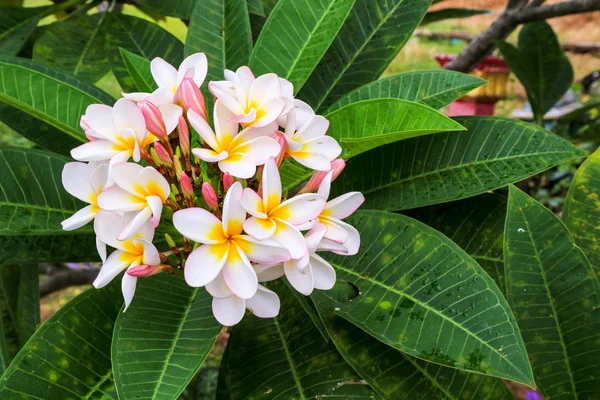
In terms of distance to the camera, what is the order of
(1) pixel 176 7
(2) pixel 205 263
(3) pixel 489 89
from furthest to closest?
1. (3) pixel 489 89
2. (1) pixel 176 7
3. (2) pixel 205 263

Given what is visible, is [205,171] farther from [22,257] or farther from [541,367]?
[541,367]

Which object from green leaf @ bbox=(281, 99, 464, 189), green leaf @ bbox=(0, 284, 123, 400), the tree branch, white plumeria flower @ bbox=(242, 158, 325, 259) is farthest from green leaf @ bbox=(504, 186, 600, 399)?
the tree branch

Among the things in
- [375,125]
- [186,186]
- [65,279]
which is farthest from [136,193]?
[65,279]

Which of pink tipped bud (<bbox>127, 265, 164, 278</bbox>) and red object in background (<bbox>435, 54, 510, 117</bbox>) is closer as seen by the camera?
pink tipped bud (<bbox>127, 265, 164, 278</bbox>)

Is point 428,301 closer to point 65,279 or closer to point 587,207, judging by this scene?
point 587,207

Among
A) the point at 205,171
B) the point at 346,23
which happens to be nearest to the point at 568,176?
the point at 346,23

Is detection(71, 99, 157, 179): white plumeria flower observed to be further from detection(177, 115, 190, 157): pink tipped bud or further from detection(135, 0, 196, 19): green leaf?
detection(135, 0, 196, 19): green leaf

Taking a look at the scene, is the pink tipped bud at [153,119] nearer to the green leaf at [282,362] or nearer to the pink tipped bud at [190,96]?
the pink tipped bud at [190,96]
